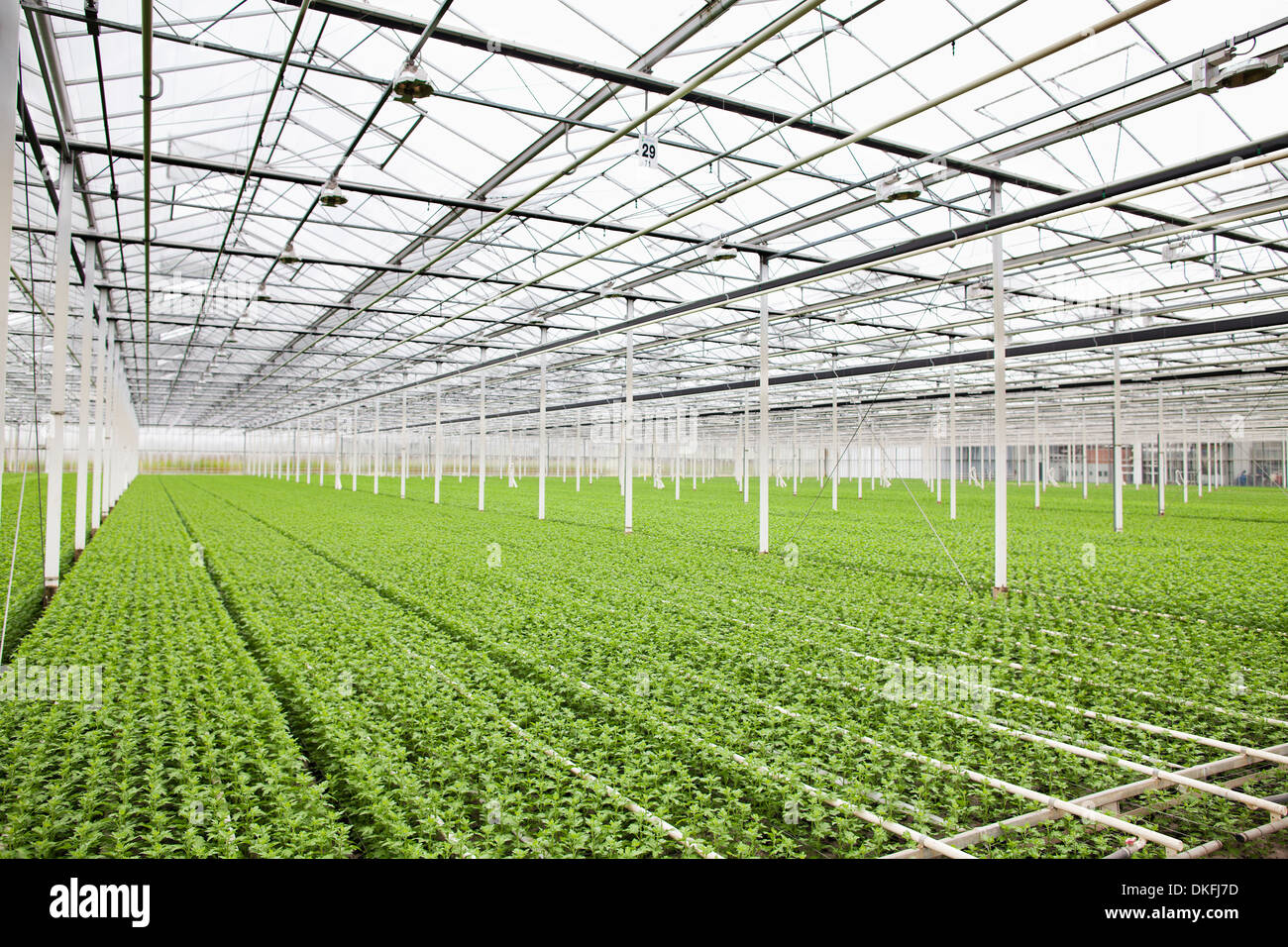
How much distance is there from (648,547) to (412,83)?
1253 cm

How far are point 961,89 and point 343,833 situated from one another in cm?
838

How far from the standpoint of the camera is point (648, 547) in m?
19.2

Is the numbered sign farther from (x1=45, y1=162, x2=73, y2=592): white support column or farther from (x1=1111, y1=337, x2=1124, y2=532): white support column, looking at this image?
(x1=1111, y1=337, x2=1124, y2=532): white support column

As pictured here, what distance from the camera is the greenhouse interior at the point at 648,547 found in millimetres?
5379

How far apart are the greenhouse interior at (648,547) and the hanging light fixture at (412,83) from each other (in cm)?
4

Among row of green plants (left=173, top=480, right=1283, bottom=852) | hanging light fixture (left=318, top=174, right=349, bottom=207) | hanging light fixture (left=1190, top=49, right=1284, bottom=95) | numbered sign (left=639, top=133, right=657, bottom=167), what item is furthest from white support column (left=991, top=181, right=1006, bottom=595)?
hanging light fixture (left=318, top=174, right=349, bottom=207)

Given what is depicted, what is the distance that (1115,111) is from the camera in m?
10.1

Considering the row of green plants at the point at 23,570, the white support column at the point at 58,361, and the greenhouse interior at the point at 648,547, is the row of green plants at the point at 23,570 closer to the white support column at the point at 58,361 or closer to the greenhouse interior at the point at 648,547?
the greenhouse interior at the point at 648,547


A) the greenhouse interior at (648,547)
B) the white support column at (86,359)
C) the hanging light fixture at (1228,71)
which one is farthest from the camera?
the white support column at (86,359)

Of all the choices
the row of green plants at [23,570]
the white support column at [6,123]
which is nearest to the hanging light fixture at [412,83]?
the white support column at [6,123]

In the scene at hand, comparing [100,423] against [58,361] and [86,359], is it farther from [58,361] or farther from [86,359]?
[58,361]

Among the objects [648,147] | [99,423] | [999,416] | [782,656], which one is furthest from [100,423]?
[999,416]

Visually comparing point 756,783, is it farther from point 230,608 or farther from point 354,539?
point 354,539

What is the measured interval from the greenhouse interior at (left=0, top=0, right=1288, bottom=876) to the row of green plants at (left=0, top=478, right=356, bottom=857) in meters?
0.05
